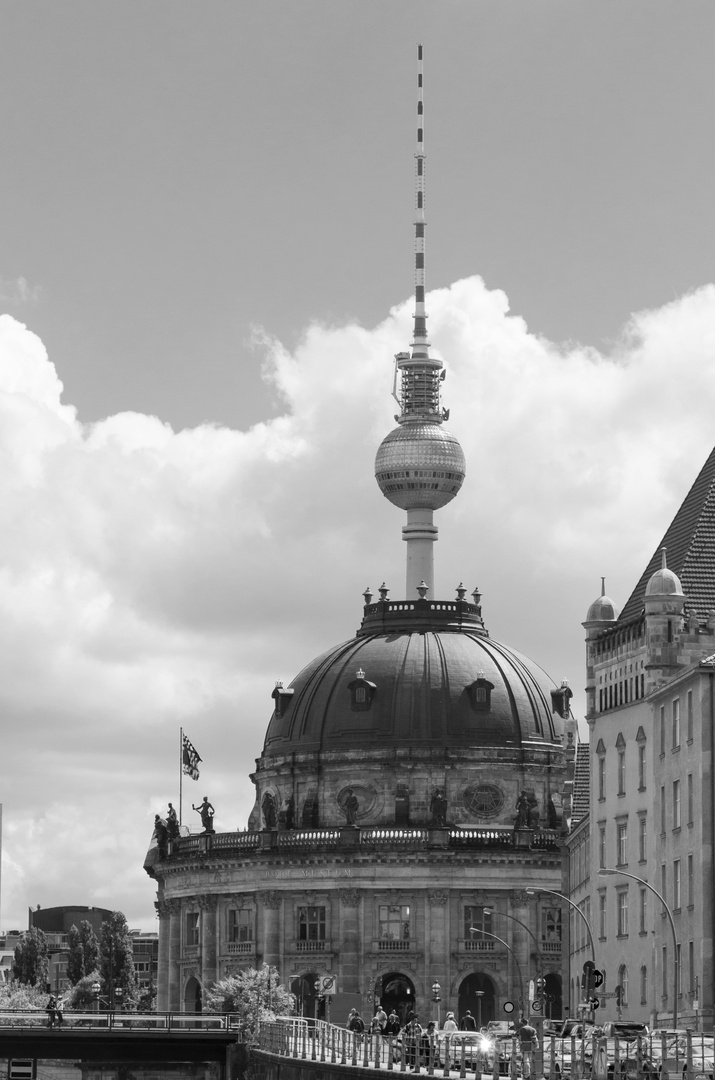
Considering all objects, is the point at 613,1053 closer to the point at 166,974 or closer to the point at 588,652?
the point at 588,652

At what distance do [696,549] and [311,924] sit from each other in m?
68.1

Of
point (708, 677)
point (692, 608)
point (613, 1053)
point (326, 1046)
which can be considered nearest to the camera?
point (613, 1053)

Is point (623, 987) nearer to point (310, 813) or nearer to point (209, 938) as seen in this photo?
point (310, 813)

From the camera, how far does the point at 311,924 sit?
593 ft

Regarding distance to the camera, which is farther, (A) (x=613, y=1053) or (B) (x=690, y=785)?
(B) (x=690, y=785)

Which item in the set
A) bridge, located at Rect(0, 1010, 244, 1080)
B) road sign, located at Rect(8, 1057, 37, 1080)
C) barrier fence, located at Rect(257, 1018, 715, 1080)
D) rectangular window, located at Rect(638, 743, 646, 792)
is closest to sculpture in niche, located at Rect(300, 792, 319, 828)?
road sign, located at Rect(8, 1057, 37, 1080)

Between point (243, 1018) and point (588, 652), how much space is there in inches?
925

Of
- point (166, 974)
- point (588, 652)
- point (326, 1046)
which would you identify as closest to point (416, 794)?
point (166, 974)

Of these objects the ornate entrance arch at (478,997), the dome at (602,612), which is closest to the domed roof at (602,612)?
the dome at (602,612)

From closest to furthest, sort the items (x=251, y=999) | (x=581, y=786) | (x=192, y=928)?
(x=251, y=999) < (x=581, y=786) < (x=192, y=928)

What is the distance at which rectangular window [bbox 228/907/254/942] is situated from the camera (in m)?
183

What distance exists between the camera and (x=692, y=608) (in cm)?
11781

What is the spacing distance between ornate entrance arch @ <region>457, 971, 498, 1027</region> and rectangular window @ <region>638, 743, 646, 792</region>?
6163 centimetres

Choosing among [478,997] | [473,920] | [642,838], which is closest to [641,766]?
[642,838]
